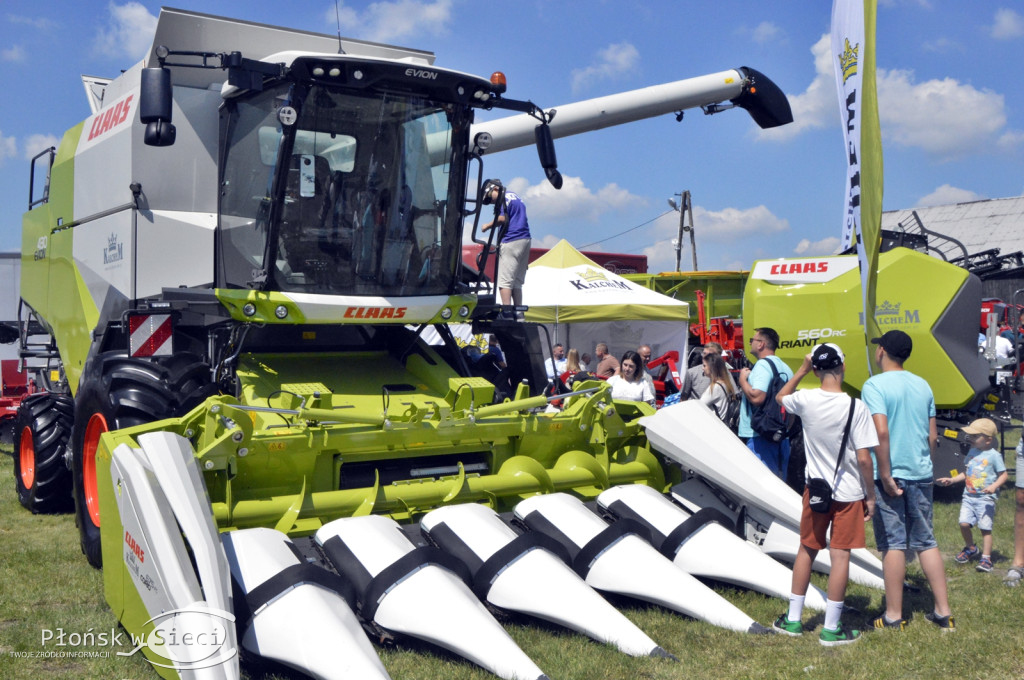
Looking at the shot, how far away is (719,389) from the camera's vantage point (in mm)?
6840

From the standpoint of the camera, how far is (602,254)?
75.2 ft

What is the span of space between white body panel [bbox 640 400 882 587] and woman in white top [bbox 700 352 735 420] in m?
1.14

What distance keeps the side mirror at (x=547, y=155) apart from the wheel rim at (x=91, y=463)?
10.6ft

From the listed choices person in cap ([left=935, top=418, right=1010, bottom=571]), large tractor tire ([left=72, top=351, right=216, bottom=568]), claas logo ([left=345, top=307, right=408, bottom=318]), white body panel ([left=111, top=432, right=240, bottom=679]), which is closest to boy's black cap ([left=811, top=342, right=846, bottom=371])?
person in cap ([left=935, top=418, right=1010, bottom=571])

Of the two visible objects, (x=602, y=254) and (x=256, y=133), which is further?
(x=602, y=254)

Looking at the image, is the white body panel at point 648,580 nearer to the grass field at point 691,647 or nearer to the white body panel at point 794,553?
the grass field at point 691,647

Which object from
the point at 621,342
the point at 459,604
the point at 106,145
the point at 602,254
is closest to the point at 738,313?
the point at 602,254

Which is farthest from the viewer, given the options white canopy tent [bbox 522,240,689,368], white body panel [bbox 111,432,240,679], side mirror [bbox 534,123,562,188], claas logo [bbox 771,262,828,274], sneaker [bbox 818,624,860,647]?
white canopy tent [bbox 522,240,689,368]

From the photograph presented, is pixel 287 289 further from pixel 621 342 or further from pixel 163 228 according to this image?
pixel 621 342

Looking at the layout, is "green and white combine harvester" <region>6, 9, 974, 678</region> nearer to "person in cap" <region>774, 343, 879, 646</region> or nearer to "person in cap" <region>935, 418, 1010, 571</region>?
"person in cap" <region>774, 343, 879, 646</region>

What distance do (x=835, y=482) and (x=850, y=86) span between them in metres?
4.17

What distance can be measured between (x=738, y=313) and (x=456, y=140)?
15.3 metres

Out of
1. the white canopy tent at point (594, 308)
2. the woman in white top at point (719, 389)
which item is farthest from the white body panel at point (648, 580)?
the white canopy tent at point (594, 308)

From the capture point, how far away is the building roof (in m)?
27.2
